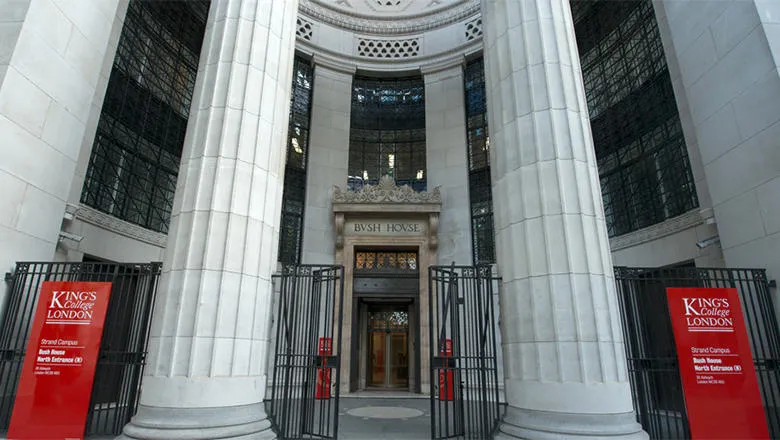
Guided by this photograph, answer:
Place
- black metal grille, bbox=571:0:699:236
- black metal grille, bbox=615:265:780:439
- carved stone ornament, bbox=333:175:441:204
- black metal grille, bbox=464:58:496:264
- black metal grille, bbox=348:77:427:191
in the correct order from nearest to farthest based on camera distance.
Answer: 1. black metal grille, bbox=615:265:780:439
2. black metal grille, bbox=571:0:699:236
3. black metal grille, bbox=464:58:496:264
4. carved stone ornament, bbox=333:175:441:204
5. black metal grille, bbox=348:77:427:191

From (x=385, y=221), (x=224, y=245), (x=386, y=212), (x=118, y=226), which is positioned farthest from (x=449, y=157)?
(x=224, y=245)

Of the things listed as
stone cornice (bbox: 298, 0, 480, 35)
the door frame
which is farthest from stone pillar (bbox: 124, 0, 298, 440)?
stone cornice (bbox: 298, 0, 480, 35)

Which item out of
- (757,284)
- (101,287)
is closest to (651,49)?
(757,284)

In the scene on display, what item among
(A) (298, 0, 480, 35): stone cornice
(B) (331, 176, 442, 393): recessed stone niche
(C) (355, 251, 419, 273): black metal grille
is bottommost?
(C) (355, 251, 419, 273): black metal grille

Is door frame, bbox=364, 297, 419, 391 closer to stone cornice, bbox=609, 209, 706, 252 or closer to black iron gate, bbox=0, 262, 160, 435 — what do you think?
stone cornice, bbox=609, 209, 706, 252

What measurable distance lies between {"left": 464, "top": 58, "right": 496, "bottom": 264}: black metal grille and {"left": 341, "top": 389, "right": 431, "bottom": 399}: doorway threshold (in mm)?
5142

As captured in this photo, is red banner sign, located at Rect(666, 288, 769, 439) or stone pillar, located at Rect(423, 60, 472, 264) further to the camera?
stone pillar, located at Rect(423, 60, 472, 264)

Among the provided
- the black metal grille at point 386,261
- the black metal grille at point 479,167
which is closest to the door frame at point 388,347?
the black metal grille at point 386,261

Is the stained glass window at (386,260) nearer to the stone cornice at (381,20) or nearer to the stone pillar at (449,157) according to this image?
the stone pillar at (449,157)

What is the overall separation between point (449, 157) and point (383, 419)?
10.3 meters

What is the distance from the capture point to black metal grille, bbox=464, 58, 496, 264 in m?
15.6

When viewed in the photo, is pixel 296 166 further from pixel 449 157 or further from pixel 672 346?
pixel 672 346

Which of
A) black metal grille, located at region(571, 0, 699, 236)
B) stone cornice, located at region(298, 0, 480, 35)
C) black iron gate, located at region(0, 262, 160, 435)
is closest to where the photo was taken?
black iron gate, located at region(0, 262, 160, 435)

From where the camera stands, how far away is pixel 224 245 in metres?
6.65
